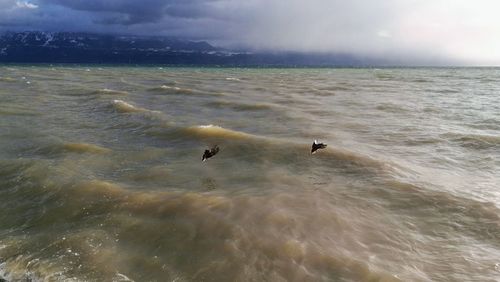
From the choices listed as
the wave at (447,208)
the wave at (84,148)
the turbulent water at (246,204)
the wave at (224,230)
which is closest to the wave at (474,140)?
the turbulent water at (246,204)

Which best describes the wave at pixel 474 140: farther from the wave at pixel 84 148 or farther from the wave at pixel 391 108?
the wave at pixel 84 148

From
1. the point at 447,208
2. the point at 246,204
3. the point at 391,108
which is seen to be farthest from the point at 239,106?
the point at 447,208

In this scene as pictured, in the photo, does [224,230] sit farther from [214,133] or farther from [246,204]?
[214,133]

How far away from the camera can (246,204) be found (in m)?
7.25

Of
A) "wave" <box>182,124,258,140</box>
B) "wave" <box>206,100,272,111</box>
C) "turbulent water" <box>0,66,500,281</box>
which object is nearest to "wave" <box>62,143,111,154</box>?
"turbulent water" <box>0,66,500,281</box>

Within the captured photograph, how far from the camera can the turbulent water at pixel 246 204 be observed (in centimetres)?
540

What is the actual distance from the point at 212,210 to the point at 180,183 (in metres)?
1.65

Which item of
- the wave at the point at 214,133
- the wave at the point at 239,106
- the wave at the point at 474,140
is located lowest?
the wave at the point at 239,106

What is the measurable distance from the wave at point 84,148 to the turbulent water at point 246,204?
49 mm

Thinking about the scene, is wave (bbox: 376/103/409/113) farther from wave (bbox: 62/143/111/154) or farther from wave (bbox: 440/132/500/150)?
wave (bbox: 62/143/111/154)

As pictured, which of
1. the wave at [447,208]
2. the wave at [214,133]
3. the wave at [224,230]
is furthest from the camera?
the wave at [214,133]

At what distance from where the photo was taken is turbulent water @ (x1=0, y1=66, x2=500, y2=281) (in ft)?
17.7

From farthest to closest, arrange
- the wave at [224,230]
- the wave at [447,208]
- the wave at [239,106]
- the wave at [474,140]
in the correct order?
the wave at [239,106] < the wave at [474,140] < the wave at [447,208] < the wave at [224,230]

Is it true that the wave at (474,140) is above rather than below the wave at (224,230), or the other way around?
above
